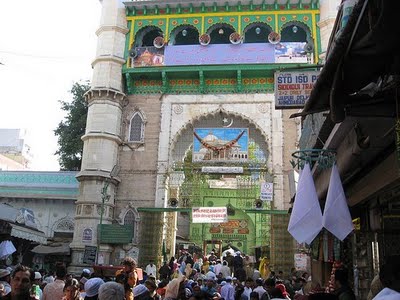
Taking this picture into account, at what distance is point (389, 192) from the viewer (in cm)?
556

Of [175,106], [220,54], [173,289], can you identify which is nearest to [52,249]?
[175,106]

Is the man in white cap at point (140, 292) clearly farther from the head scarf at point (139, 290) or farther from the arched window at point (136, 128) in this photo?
the arched window at point (136, 128)

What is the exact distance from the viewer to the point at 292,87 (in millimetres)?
7730

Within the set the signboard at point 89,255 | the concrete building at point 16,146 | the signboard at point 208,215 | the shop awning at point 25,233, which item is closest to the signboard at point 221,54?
the signboard at point 208,215

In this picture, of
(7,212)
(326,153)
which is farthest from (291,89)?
(7,212)

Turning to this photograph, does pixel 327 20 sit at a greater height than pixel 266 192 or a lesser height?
greater

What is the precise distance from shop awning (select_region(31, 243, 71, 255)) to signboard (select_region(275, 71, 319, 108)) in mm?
15211

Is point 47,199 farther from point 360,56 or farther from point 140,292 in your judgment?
point 360,56

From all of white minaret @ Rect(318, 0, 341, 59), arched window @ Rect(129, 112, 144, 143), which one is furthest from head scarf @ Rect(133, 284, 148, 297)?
white minaret @ Rect(318, 0, 341, 59)

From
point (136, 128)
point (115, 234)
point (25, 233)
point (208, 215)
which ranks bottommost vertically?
point (25, 233)

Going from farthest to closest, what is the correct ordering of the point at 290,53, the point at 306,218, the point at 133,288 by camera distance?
the point at 290,53 → the point at 133,288 → the point at 306,218

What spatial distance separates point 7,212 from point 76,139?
41.6 ft

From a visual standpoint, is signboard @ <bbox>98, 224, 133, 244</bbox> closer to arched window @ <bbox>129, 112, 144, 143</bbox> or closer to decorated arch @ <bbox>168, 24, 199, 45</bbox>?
arched window @ <bbox>129, 112, 144, 143</bbox>

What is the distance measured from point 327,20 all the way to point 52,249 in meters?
16.4
